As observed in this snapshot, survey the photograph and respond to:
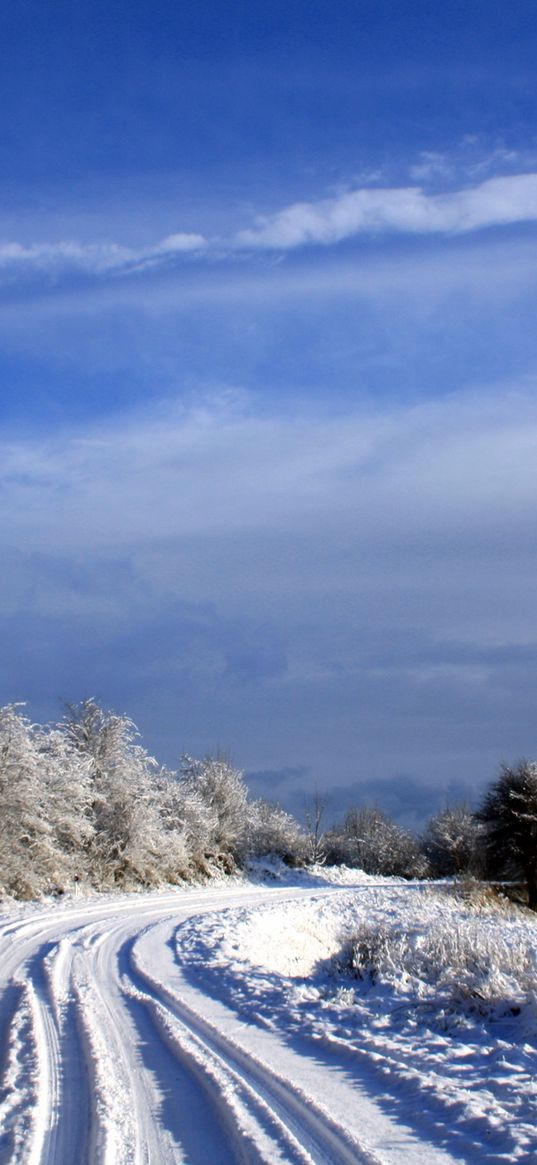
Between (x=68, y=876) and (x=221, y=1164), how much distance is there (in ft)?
86.1

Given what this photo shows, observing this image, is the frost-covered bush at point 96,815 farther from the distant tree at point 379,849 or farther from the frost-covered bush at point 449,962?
the distant tree at point 379,849

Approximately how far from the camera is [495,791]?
4366 centimetres

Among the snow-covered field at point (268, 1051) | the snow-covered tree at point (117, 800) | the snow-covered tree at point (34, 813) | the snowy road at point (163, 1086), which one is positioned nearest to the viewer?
the snowy road at point (163, 1086)

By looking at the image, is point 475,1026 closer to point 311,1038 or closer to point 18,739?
point 311,1038

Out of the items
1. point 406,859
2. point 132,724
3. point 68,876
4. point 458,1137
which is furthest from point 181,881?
point 406,859

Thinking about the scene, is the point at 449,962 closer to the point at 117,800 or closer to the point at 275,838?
the point at 117,800

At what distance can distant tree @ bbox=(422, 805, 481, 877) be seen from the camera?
6456 centimetres

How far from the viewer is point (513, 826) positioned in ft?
137

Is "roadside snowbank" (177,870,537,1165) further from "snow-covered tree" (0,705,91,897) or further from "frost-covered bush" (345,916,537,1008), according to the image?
"snow-covered tree" (0,705,91,897)

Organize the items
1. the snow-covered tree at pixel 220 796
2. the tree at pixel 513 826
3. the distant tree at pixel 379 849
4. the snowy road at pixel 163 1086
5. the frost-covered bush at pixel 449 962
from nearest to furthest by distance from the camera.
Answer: the snowy road at pixel 163 1086
the frost-covered bush at pixel 449 962
the tree at pixel 513 826
the snow-covered tree at pixel 220 796
the distant tree at pixel 379 849

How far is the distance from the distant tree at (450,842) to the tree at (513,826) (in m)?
18.8

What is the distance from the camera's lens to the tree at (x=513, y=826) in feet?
135

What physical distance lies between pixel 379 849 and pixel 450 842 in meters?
17.5

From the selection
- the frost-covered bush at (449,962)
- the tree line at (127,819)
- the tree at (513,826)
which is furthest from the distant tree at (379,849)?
the frost-covered bush at (449,962)
